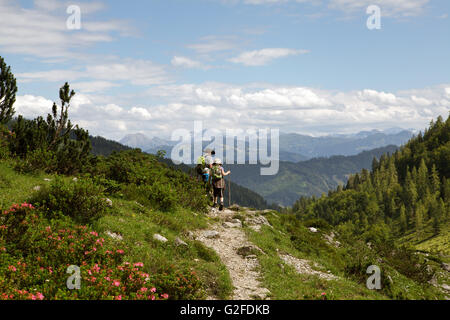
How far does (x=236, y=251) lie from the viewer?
1445cm

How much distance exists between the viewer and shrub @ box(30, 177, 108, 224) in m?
11.6

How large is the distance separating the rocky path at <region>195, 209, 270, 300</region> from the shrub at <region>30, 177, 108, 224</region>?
4.93 meters

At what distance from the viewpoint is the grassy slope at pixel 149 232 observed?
10.4 meters

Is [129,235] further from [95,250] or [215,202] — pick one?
[215,202]

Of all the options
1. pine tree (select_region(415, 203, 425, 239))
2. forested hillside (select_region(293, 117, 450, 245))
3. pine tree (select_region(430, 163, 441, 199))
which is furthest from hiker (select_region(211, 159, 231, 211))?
pine tree (select_region(430, 163, 441, 199))

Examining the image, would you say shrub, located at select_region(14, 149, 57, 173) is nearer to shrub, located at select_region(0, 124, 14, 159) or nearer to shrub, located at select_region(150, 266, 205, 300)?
shrub, located at select_region(0, 124, 14, 159)

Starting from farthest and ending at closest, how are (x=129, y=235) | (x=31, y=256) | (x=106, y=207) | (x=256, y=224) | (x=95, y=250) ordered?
(x=256, y=224), (x=106, y=207), (x=129, y=235), (x=95, y=250), (x=31, y=256)

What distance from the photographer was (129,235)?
11.8 metres

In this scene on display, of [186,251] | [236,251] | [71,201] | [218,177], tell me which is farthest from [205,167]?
[71,201]

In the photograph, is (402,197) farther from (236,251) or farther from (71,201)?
(71,201)

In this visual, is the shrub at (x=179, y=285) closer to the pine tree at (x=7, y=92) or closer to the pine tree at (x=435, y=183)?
the pine tree at (x=7, y=92)

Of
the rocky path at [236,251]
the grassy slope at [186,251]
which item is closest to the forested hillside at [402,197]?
the rocky path at [236,251]
